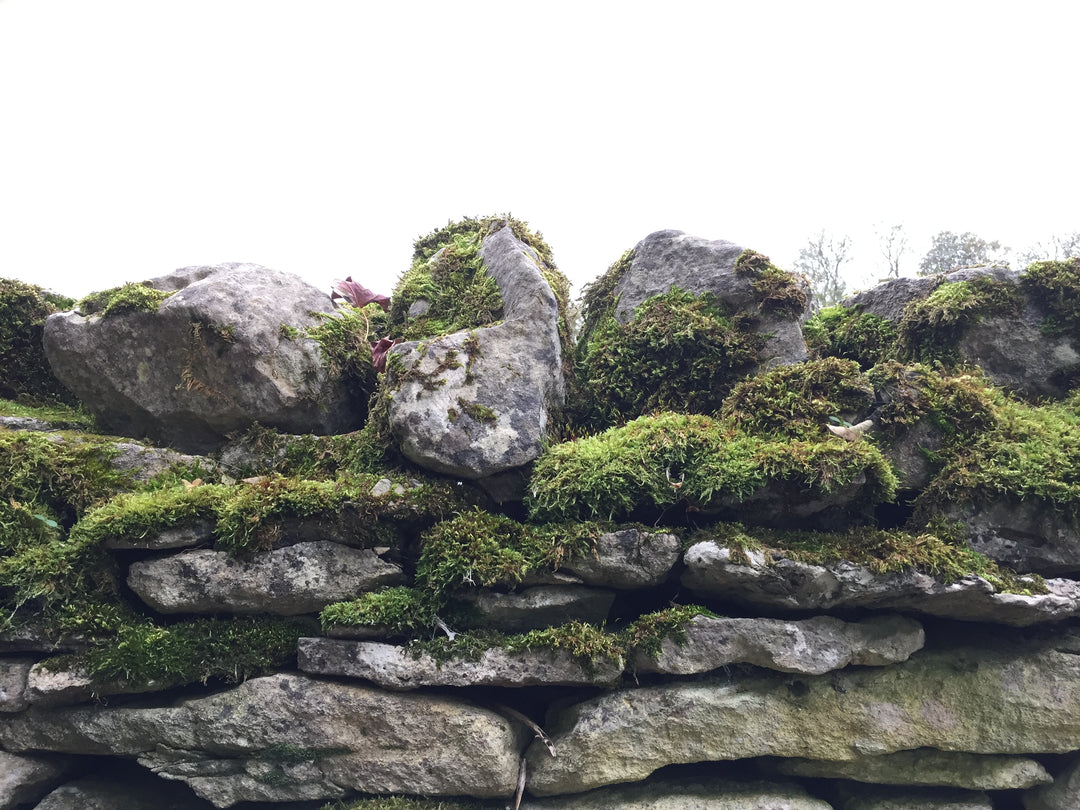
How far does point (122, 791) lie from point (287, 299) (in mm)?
4845

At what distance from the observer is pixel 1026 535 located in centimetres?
548

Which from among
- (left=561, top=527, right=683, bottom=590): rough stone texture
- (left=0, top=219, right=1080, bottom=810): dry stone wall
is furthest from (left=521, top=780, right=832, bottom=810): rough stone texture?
(left=561, top=527, right=683, bottom=590): rough stone texture

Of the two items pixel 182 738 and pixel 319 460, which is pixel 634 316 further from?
pixel 182 738

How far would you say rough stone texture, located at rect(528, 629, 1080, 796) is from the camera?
17.3ft

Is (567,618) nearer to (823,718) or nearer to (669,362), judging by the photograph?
(823,718)

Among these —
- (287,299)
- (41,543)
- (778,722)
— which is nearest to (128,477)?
(41,543)

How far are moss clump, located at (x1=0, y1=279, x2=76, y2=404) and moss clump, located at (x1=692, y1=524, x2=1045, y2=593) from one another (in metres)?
7.52

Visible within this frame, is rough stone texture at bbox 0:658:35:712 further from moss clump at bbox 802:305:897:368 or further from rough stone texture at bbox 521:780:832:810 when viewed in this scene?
moss clump at bbox 802:305:897:368

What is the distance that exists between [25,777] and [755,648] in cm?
609

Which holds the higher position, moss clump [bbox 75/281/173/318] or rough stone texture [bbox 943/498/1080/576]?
moss clump [bbox 75/281/173/318]

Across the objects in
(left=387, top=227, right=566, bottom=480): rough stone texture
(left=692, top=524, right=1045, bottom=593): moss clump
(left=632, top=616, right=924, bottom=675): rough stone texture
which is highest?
(left=387, top=227, right=566, bottom=480): rough stone texture

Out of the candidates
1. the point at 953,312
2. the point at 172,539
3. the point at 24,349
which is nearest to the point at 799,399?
the point at 953,312

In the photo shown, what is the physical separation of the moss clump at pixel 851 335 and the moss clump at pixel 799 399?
1128mm

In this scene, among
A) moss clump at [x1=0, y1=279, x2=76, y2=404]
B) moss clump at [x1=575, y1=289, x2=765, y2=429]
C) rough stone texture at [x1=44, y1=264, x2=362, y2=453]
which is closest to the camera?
rough stone texture at [x1=44, y1=264, x2=362, y2=453]
